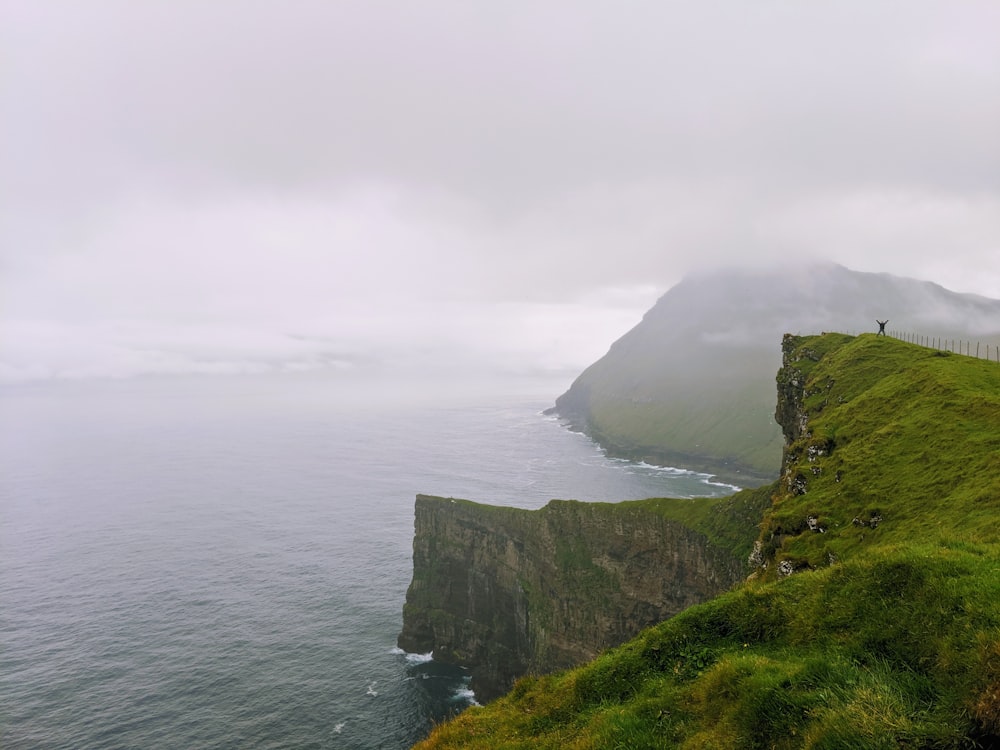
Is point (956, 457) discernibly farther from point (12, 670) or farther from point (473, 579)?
point (12, 670)

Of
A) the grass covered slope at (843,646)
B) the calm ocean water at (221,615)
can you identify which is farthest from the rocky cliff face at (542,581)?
the grass covered slope at (843,646)

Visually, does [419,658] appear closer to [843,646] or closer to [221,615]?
[221,615]

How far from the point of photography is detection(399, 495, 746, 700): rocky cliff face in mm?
56375

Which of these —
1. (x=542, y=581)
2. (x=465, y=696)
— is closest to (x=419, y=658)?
(x=465, y=696)

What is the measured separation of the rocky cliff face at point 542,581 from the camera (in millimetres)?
56375

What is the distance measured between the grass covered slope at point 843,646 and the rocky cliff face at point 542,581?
25.6 metres

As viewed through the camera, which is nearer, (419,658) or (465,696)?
(465,696)

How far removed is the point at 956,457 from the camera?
83.1 feet

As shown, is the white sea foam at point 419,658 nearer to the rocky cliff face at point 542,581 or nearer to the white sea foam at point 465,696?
the rocky cliff face at point 542,581

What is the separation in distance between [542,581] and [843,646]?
55.0 meters

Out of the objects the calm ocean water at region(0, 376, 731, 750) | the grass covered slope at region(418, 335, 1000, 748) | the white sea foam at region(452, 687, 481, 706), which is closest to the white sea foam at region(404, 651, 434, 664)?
the calm ocean water at region(0, 376, 731, 750)

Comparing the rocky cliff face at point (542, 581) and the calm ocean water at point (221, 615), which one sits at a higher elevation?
the rocky cliff face at point (542, 581)

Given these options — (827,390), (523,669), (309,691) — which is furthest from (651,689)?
(309,691)

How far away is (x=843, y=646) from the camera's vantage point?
13.3m
